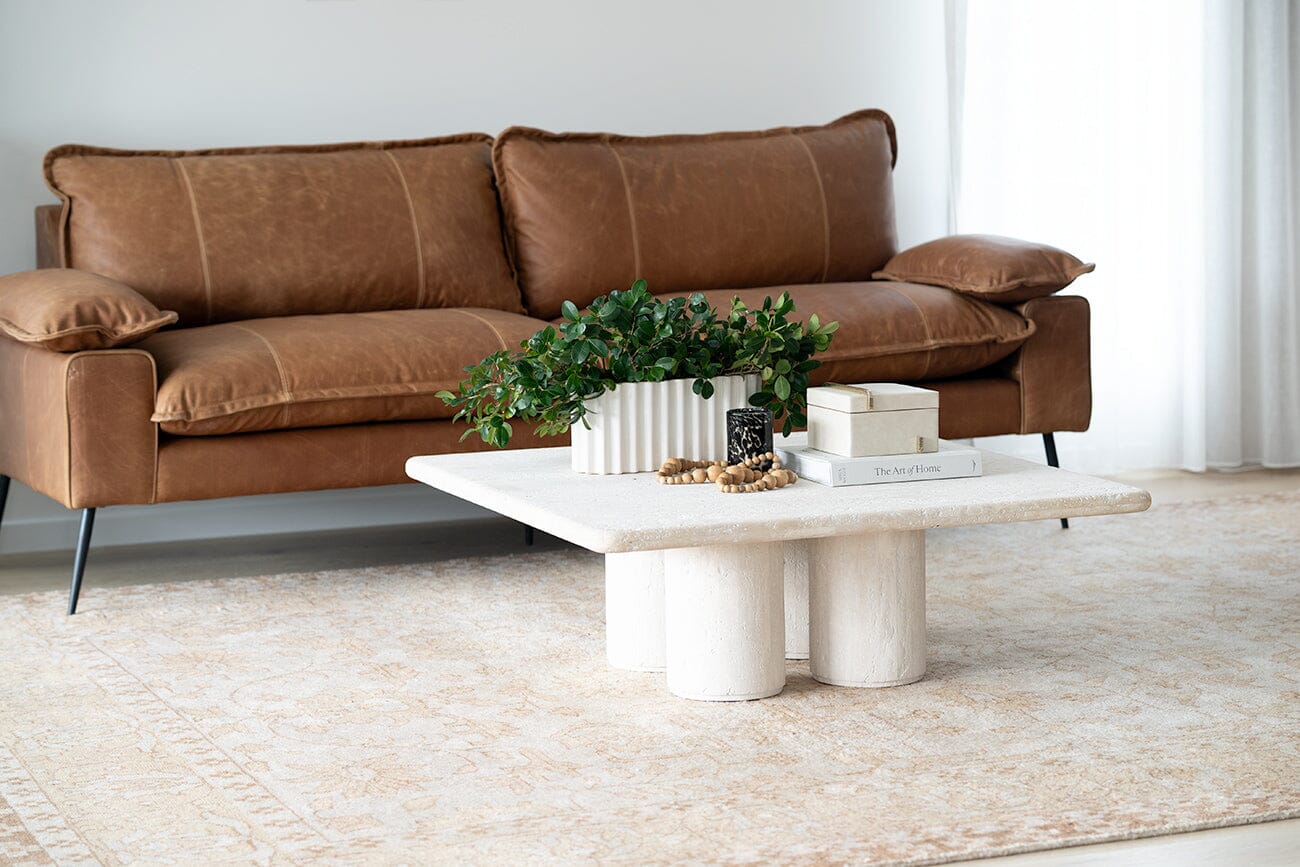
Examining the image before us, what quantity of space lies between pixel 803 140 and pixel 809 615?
1.98m

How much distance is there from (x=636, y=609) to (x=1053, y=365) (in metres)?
1.56

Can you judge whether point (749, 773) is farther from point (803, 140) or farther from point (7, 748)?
point (803, 140)

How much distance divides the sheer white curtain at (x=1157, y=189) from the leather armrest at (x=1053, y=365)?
0.93 metres

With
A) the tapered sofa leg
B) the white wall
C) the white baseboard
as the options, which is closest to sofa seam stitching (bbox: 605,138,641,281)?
the white wall

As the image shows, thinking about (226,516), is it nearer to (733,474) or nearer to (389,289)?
(389,289)

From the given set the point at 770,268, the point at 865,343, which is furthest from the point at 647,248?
the point at 865,343

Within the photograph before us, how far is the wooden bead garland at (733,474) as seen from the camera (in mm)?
2414

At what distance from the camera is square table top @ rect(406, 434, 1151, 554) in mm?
2201

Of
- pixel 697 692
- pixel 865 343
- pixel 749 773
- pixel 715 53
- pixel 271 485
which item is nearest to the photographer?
pixel 749 773

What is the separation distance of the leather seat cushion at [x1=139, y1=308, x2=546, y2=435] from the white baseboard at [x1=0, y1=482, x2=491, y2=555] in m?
0.74

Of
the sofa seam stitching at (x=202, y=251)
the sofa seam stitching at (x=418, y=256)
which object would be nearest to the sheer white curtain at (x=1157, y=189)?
the sofa seam stitching at (x=418, y=256)

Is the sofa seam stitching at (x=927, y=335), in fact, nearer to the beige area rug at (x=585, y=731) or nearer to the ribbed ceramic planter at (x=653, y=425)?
the beige area rug at (x=585, y=731)

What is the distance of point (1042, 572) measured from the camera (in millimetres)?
3395

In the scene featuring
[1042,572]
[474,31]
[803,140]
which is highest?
[474,31]
